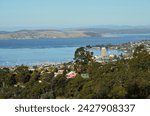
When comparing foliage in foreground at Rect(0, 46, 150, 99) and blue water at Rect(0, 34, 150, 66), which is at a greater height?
foliage in foreground at Rect(0, 46, 150, 99)

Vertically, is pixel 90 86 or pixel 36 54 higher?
pixel 90 86

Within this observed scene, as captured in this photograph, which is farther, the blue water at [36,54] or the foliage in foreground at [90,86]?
the blue water at [36,54]

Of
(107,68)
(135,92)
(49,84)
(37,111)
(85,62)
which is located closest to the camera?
(37,111)

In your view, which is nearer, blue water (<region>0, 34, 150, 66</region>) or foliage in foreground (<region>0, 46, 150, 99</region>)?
foliage in foreground (<region>0, 46, 150, 99</region>)

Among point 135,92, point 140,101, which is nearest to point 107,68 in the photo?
point 135,92

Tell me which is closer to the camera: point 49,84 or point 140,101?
point 140,101

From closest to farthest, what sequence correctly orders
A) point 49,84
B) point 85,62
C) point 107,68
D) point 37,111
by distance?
point 37,111 < point 49,84 < point 107,68 < point 85,62

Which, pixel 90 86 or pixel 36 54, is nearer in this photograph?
pixel 90 86

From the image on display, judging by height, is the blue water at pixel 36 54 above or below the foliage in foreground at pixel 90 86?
below

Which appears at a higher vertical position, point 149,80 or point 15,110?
point 15,110

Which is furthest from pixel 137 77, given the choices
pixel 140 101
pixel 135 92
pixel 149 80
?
pixel 140 101

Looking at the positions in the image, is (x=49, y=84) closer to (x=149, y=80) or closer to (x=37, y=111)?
(x=149, y=80)
